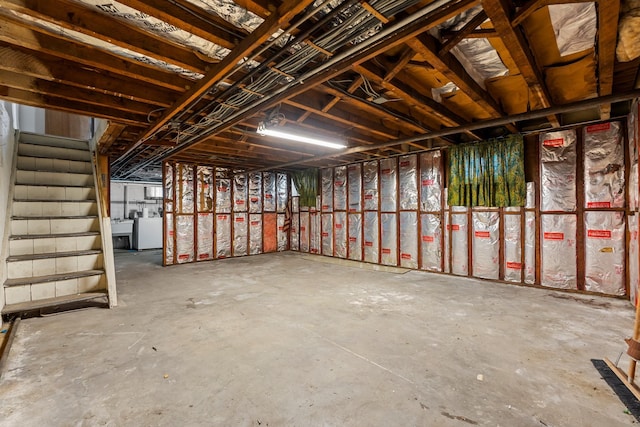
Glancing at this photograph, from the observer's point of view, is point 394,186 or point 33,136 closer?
point 33,136

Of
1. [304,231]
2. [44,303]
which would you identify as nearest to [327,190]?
[304,231]

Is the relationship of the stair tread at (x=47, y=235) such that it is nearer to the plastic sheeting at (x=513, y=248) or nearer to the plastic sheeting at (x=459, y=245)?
the plastic sheeting at (x=459, y=245)

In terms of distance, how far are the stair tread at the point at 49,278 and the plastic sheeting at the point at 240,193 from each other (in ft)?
13.6

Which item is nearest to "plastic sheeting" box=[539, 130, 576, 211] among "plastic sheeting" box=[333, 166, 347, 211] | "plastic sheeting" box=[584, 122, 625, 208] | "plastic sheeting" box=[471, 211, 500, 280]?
"plastic sheeting" box=[584, 122, 625, 208]

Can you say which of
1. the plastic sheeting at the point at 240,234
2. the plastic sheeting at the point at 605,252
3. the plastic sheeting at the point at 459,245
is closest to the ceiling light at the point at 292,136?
the plastic sheeting at the point at 459,245

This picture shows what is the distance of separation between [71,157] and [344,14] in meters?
4.99

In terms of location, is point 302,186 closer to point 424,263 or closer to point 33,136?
point 424,263

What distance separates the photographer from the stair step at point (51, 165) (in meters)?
3.83

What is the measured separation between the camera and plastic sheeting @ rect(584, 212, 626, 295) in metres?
3.58

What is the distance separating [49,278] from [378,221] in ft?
17.8

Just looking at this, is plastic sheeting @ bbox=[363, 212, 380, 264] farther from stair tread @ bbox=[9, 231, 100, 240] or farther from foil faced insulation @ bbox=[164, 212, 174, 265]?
stair tread @ bbox=[9, 231, 100, 240]

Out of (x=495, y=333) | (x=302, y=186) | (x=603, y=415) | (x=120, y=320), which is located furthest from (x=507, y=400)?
(x=302, y=186)

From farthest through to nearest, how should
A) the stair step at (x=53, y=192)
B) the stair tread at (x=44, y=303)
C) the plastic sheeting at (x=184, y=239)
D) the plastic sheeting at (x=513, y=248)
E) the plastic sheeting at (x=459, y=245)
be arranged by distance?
the plastic sheeting at (x=184, y=239) < the plastic sheeting at (x=459, y=245) < the plastic sheeting at (x=513, y=248) < the stair step at (x=53, y=192) < the stair tread at (x=44, y=303)

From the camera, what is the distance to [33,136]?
4312 mm
